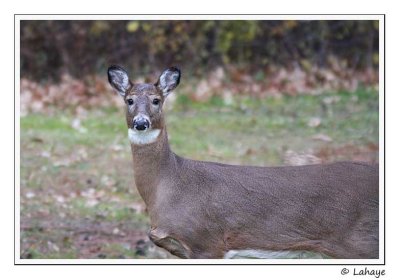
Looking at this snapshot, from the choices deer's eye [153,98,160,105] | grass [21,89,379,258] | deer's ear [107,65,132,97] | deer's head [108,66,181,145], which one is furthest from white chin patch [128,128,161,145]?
grass [21,89,379,258]

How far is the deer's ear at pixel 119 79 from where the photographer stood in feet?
23.6

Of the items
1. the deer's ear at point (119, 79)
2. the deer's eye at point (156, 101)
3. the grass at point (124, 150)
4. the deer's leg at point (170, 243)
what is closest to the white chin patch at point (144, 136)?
the deer's eye at point (156, 101)

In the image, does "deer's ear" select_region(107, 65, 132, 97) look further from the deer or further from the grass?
the grass

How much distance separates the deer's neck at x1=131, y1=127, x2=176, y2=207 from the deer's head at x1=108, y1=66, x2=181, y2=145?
Result: 2.0 inches

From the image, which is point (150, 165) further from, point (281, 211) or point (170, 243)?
point (281, 211)

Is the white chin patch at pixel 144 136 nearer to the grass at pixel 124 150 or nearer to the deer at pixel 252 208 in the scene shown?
the deer at pixel 252 208

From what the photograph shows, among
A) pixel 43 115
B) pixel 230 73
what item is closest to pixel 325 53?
pixel 230 73

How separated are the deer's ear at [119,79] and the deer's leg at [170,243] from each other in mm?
1100

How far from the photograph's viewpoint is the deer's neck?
716 centimetres

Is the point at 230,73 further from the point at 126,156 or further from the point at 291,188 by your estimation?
the point at 291,188

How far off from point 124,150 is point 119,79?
4970mm

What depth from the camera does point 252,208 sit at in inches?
276

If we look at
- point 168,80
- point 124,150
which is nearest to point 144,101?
point 168,80
